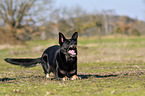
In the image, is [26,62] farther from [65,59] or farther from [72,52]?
[72,52]

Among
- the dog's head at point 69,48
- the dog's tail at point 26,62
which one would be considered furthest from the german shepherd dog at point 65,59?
the dog's tail at point 26,62

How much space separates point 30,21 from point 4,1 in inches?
260

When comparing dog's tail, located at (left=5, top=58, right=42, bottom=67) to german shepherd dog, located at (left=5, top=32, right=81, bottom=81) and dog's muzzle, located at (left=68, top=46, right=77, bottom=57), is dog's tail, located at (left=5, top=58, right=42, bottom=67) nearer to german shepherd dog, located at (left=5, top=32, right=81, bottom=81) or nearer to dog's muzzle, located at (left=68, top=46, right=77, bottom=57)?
german shepherd dog, located at (left=5, top=32, right=81, bottom=81)

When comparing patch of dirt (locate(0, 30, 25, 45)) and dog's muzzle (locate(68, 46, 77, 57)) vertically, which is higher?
patch of dirt (locate(0, 30, 25, 45))

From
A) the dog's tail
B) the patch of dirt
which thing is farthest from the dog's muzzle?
the patch of dirt

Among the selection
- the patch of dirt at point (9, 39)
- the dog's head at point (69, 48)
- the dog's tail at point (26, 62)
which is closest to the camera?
the dog's head at point (69, 48)

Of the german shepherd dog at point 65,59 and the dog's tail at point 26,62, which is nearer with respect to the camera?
the german shepherd dog at point 65,59

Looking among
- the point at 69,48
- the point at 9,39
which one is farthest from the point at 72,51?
the point at 9,39

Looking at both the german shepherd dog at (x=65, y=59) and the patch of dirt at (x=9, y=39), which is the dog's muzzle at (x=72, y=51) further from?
the patch of dirt at (x=9, y=39)

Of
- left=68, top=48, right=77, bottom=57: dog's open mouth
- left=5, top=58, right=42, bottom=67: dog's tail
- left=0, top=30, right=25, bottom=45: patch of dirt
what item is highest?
left=0, top=30, right=25, bottom=45: patch of dirt

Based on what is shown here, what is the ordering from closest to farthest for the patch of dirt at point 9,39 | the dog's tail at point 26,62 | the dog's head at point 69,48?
the dog's head at point 69,48 < the dog's tail at point 26,62 < the patch of dirt at point 9,39

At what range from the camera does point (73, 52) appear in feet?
26.5

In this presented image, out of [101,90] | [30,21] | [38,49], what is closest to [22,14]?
[30,21]

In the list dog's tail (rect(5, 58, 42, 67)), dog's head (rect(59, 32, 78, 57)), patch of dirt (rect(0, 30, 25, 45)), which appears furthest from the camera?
patch of dirt (rect(0, 30, 25, 45))
